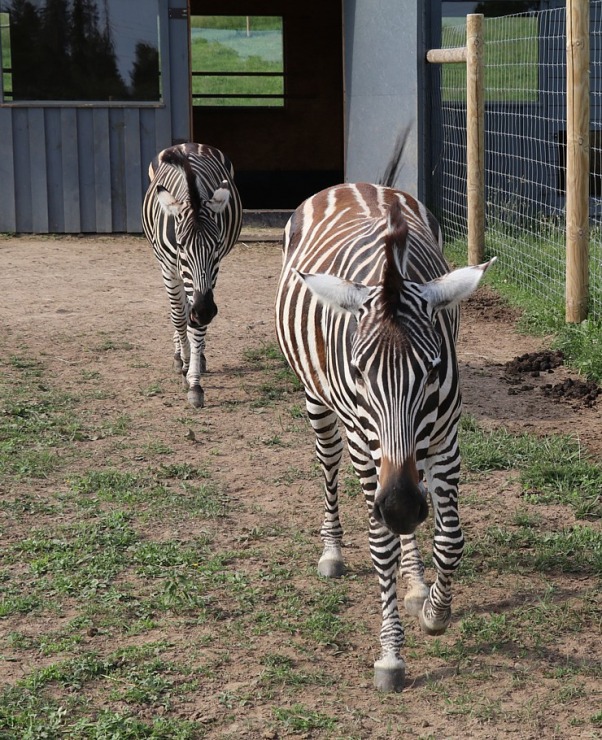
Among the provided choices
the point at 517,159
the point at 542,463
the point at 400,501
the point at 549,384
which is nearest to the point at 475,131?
the point at 517,159

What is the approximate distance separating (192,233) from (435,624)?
3.24 m

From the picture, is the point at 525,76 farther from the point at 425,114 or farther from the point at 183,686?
the point at 183,686

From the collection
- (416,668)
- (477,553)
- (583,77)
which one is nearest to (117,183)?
(583,77)

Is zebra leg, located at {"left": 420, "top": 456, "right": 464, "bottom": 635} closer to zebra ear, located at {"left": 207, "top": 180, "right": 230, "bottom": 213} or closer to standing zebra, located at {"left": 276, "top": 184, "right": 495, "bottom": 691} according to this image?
standing zebra, located at {"left": 276, "top": 184, "right": 495, "bottom": 691}

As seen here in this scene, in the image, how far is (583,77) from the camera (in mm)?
7242

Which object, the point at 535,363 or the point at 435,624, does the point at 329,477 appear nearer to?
the point at 435,624

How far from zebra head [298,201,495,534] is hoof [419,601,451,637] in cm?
80

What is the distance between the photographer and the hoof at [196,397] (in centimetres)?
647

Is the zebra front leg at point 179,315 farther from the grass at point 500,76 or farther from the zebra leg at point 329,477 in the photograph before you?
the grass at point 500,76

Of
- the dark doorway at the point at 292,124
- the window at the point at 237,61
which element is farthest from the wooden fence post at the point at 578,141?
the window at the point at 237,61

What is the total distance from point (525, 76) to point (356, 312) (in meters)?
7.92

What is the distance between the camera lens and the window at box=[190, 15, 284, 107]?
682 inches

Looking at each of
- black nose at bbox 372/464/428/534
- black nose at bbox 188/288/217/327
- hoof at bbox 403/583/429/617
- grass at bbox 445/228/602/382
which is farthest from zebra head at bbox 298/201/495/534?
grass at bbox 445/228/602/382

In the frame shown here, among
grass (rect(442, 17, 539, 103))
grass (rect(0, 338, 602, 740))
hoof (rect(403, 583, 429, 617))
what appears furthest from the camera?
grass (rect(442, 17, 539, 103))
